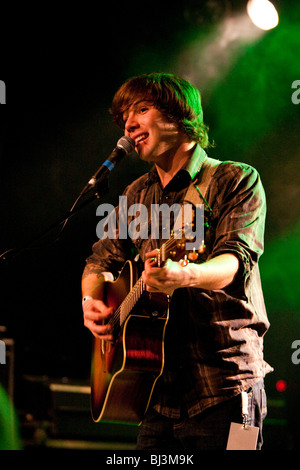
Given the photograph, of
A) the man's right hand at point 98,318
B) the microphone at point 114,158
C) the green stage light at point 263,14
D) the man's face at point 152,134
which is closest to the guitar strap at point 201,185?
the man's face at point 152,134

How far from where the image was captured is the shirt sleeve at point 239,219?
195cm

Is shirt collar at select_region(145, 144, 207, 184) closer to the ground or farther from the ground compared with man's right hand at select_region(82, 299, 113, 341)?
farther from the ground

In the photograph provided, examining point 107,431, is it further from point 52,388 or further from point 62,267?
point 62,267

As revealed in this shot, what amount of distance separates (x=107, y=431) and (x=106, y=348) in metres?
1.93

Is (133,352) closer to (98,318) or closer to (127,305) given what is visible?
(127,305)

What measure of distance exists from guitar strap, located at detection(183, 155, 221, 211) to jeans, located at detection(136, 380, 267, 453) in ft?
2.85

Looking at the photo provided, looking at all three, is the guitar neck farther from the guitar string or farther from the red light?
the red light

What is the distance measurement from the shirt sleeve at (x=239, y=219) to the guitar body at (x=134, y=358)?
0.38 meters

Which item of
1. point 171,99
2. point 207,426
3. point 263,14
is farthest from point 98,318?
point 263,14

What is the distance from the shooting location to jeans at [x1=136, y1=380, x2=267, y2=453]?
202cm

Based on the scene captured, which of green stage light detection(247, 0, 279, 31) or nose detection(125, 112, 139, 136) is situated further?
green stage light detection(247, 0, 279, 31)

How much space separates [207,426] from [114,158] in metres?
1.31

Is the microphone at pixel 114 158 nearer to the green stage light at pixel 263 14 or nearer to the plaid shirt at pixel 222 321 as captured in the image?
the plaid shirt at pixel 222 321

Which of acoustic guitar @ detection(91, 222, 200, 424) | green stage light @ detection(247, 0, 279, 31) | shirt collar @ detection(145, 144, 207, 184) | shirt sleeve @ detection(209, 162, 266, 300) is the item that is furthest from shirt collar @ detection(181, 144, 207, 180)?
green stage light @ detection(247, 0, 279, 31)
